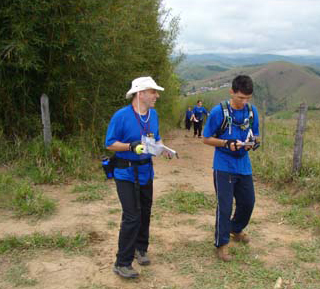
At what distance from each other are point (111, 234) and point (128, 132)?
5.67 feet

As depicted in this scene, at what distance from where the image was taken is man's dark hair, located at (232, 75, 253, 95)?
134 inches

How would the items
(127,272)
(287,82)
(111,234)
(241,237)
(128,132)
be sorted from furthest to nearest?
(287,82)
(111,234)
(241,237)
(127,272)
(128,132)

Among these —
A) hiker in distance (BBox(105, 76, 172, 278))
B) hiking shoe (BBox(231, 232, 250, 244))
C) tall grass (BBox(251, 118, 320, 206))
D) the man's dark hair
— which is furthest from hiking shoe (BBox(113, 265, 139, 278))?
tall grass (BBox(251, 118, 320, 206))

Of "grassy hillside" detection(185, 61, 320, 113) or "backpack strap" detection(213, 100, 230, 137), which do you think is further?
"grassy hillside" detection(185, 61, 320, 113)

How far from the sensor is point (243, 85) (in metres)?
3.41

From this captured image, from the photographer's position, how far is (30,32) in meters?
6.46

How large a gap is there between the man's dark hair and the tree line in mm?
4035

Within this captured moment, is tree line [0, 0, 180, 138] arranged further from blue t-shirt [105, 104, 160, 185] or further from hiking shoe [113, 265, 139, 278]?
hiking shoe [113, 265, 139, 278]

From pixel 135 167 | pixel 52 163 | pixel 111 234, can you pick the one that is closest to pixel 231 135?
pixel 135 167

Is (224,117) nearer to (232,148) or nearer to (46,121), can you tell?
(232,148)

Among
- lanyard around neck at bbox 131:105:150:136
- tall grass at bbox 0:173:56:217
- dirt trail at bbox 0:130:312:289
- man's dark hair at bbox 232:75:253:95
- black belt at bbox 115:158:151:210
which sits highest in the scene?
man's dark hair at bbox 232:75:253:95

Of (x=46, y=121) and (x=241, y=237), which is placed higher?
(x=46, y=121)

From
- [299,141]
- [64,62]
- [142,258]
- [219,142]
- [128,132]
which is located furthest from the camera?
[64,62]

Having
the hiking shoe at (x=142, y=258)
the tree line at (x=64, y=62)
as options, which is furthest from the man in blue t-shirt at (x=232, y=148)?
the tree line at (x=64, y=62)
